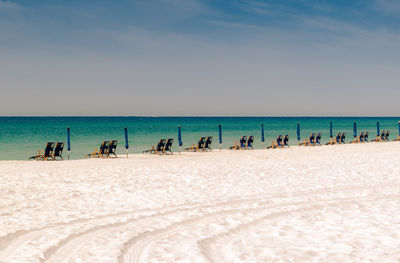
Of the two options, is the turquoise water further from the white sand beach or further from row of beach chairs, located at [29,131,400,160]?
the white sand beach

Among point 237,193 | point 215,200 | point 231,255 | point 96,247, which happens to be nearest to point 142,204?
point 215,200

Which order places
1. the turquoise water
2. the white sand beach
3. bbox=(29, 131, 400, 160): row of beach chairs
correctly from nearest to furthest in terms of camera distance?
the white sand beach, bbox=(29, 131, 400, 160): row of beach chairs, the turquoise water

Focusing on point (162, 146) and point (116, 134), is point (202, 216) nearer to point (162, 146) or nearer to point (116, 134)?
point (162, 146)

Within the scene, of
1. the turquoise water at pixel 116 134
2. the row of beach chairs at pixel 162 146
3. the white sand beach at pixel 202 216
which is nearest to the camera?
the white sand beach at pixel 202 216

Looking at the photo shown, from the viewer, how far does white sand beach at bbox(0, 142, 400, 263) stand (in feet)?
11.4

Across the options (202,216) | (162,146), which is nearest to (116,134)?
(162,146)

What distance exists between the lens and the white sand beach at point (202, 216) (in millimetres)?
3471

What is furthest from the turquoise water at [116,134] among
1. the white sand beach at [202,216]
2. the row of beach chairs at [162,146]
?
the white sand beach at [202,216]

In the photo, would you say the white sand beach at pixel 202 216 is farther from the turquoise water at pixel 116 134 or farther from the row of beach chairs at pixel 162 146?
the turquoise water at pixel 116 134

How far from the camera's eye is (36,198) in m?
6.05

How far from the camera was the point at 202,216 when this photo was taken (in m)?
4.84

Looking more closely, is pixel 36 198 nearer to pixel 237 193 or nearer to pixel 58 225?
pixel 58 225

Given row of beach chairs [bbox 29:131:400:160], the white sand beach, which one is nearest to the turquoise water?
row of beach chairs [bbox 29:131:400:160]

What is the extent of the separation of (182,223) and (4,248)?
5.89 ft
